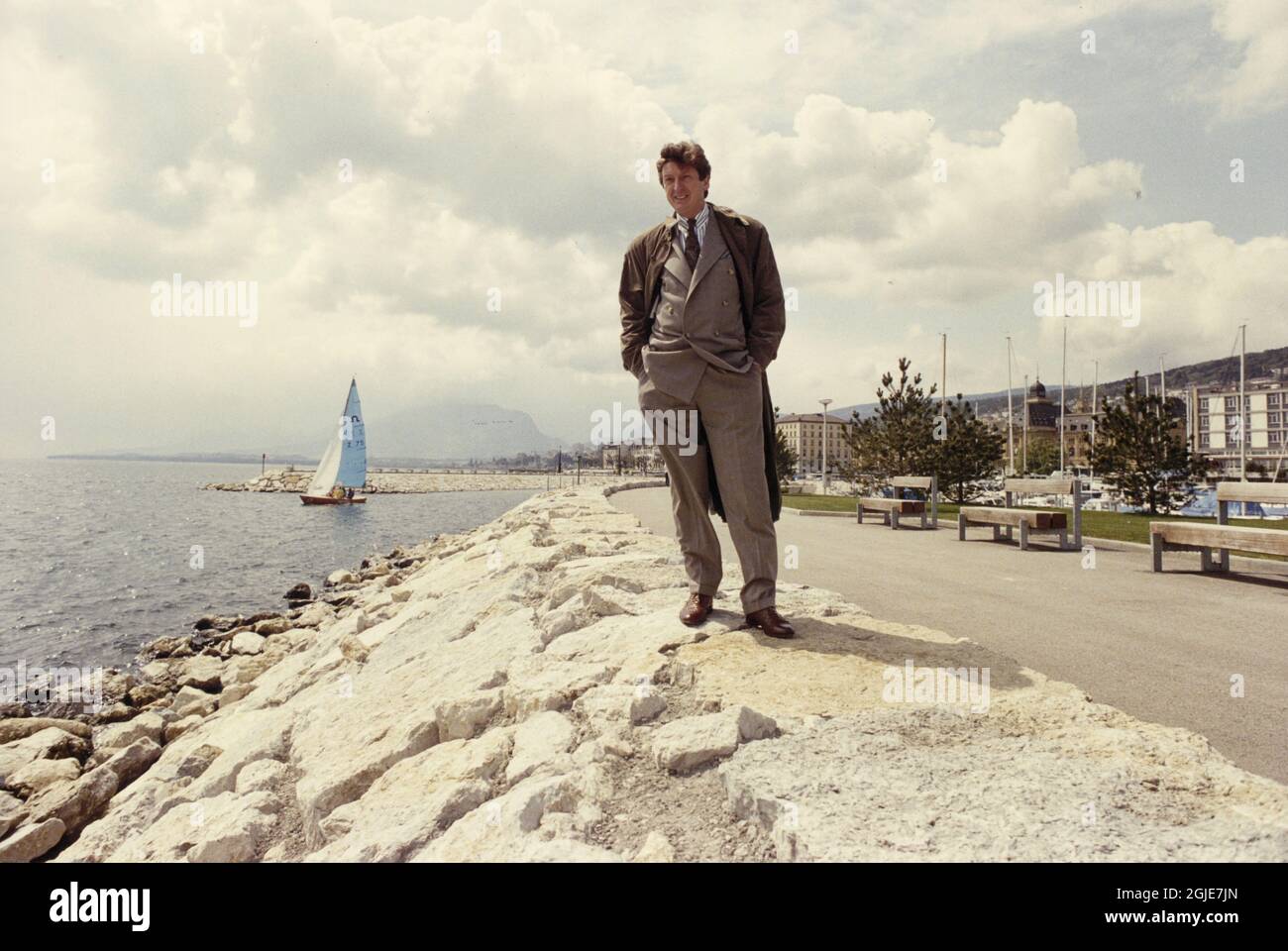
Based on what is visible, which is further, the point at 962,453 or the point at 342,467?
the point at 342,467

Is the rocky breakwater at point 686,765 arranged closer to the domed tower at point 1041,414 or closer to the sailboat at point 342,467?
the sailboat at point 342,467

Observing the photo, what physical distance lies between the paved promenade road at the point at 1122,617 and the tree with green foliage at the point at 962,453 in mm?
17071

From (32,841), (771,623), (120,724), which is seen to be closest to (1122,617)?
(771,623)

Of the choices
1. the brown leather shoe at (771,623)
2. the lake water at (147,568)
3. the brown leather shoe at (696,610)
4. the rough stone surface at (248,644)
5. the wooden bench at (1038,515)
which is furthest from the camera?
the lake water at (147,568)

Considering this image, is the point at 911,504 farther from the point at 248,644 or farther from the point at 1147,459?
the point at 1147,459

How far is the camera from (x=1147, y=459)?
2512 centimetres

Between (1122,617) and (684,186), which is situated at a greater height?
(684,186)

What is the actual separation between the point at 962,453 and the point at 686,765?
29228 millimetres

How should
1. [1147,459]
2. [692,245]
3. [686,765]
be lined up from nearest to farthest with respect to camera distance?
[686,765], [692,245], [1147,459]

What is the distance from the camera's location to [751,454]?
12.0 feet

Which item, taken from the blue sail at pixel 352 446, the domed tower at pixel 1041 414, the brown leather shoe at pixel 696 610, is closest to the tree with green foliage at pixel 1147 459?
the brown leather shoe at pixel 696 610

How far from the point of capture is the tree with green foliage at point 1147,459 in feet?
81.6
